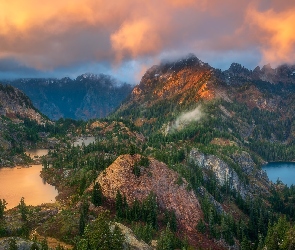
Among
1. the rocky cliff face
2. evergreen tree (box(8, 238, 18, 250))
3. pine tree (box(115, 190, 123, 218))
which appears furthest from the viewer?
the rocky cliff face

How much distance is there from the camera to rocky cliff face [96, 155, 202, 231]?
538 feet

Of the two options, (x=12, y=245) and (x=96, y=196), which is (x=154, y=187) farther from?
(x=12, y=245)

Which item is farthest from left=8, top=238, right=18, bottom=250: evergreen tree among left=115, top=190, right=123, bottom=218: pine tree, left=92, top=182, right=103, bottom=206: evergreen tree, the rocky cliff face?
the rocky cliff face

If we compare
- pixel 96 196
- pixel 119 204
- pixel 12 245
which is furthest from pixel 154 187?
pixel 12 245

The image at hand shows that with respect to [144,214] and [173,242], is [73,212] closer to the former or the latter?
[144,214]

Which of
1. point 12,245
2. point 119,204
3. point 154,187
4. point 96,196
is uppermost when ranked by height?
point 154,187

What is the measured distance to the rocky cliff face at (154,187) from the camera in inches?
6452

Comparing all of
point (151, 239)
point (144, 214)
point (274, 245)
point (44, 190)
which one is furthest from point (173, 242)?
point (44, 190)

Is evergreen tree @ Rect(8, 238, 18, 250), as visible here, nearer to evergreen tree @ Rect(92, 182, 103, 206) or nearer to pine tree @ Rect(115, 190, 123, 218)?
evergreen tree @ Rect(92, 182, 103, 206)

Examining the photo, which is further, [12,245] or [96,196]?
[96,196]

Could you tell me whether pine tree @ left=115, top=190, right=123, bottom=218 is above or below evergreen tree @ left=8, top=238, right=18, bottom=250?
above

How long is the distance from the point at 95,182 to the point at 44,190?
142 ft

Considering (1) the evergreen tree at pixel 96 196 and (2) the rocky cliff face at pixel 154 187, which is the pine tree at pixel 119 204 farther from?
(1) the evergreen tree at pixel 96 196

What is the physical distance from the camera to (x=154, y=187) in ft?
568
